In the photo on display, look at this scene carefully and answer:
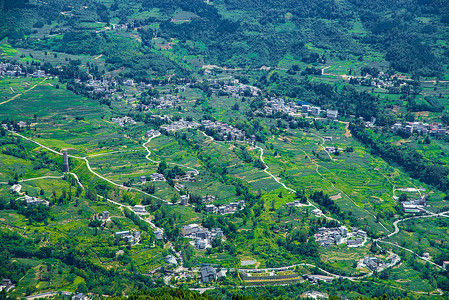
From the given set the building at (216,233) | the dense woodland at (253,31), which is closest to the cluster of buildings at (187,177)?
the building at (216,233)

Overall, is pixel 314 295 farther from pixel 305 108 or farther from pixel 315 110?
pixel 305 108

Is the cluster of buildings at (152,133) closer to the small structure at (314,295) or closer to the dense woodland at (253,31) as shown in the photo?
the dense woodland at (253,31)

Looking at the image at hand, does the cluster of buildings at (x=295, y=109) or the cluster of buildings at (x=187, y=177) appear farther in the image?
the cluster of buildings at (x=295, y=109)

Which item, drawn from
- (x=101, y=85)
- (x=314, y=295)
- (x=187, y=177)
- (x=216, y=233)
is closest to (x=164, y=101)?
(x=101, y=85)

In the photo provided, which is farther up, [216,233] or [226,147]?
[226,147]

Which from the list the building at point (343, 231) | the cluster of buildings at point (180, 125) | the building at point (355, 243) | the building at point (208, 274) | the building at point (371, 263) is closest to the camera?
the building at point (208, 274)

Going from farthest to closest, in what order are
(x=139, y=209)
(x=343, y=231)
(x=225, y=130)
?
(x=225, y=130) < (x=139, y=209) < (x=343, y=231)

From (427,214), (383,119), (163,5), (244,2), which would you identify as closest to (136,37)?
(163,5)
